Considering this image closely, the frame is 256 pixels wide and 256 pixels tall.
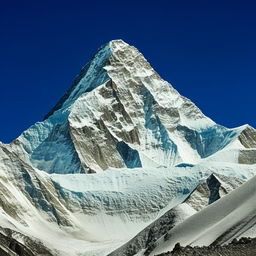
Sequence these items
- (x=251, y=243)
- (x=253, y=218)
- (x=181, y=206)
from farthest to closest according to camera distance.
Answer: (x=181, y=206), (x=253, y=218), (x=251, y=243)

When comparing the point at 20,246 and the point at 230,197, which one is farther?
the point at 20,246

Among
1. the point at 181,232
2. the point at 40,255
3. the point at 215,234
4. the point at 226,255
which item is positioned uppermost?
the point at 40,255

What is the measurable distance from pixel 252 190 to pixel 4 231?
99160 millimetres

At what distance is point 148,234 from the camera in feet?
571

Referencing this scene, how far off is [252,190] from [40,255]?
99.1 meters

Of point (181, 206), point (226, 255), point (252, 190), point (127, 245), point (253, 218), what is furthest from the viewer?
point (181, 206)

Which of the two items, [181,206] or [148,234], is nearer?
[148,234]

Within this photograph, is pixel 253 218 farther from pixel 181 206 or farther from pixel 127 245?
pixel 181 206

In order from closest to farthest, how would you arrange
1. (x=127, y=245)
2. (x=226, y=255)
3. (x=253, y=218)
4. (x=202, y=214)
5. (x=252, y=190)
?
(x=226, y=255), (x=253, y=218), (x=252, y=190), (x=202, y=214), (x=127, y=245)

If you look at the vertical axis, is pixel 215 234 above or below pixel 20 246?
below

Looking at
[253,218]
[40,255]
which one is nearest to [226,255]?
[253,218]

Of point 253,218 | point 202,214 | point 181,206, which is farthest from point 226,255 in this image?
point 181,206

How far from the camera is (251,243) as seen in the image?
49.0 metres

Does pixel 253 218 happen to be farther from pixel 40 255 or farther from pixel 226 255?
pixel 40 255
